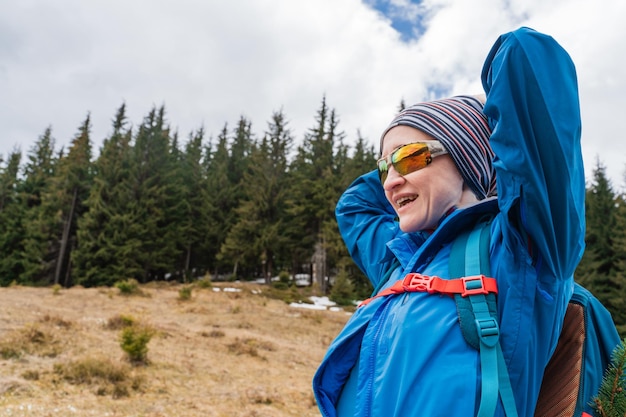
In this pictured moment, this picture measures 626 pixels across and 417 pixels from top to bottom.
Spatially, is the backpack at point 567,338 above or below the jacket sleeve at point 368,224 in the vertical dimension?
below

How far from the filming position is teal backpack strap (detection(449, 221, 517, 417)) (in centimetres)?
81

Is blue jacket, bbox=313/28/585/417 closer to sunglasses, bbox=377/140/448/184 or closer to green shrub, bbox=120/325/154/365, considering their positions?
sunglasses, bbox=377/140/448/184

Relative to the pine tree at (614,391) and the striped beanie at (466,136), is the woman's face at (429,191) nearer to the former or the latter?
the striped beanie at (466,136)

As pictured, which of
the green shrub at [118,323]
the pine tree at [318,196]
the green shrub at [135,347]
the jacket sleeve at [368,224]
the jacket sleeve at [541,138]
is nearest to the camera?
the jacket sleeve at [541,138]

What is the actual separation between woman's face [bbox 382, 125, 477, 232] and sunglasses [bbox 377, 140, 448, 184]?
0.02 metres

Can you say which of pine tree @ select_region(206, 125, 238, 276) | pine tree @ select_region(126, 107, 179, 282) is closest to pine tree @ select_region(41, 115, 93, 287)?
pine tree @ select_region(126, 107, 179, 282)

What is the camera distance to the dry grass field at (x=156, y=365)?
17.5 ft

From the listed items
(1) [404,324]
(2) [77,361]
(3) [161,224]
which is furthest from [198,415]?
(3) [161,224]

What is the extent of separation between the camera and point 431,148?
1.15 m

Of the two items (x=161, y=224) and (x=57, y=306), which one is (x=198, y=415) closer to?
(x=57, y=306)

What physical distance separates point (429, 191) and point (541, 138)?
392 mm

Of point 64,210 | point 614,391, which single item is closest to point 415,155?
point 614,391

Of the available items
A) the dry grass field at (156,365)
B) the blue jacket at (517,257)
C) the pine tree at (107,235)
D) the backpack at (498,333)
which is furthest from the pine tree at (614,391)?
the pine tree at (107,235)

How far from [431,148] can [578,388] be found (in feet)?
2.32
